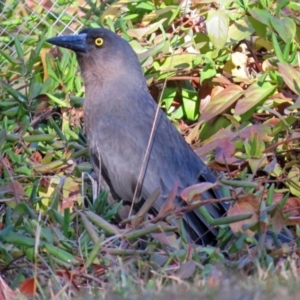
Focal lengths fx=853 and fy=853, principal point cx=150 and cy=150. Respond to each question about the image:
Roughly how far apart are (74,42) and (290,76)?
1273 millimetres

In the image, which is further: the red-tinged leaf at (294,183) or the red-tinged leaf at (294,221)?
the red-tinged leaf at (294,183)

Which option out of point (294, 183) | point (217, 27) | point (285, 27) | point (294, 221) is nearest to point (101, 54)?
point (217, 27)

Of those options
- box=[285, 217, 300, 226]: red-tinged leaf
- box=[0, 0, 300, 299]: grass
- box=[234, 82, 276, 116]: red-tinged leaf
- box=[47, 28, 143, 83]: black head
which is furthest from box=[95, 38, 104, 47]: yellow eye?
box=[285, 217, 300, 226]: red-tinged leaf

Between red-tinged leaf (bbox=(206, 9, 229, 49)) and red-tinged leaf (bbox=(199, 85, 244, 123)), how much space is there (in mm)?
293

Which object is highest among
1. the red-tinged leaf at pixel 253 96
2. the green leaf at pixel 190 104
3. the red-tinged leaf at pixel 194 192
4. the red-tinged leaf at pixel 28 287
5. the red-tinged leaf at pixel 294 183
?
the red-tinged leaf at pixel 194 192

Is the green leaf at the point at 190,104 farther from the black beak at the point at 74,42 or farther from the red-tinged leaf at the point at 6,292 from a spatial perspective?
the red-tinged leaf at the point at 6,292

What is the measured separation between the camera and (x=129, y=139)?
468cm

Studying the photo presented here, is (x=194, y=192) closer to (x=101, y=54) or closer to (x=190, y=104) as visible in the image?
(x=101, y=54)

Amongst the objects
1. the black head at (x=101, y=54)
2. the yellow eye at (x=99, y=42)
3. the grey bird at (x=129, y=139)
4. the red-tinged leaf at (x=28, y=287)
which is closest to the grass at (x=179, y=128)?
the red-tinged leaf at (x=28, y=287)

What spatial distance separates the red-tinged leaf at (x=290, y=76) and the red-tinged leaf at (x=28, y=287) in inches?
90.1

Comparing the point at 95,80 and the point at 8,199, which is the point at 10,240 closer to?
the point at 8,199

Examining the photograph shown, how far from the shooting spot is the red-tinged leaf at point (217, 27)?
5156 mm

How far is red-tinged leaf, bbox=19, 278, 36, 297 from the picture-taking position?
10.5 feet

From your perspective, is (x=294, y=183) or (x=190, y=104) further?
(x=190, y=104)
